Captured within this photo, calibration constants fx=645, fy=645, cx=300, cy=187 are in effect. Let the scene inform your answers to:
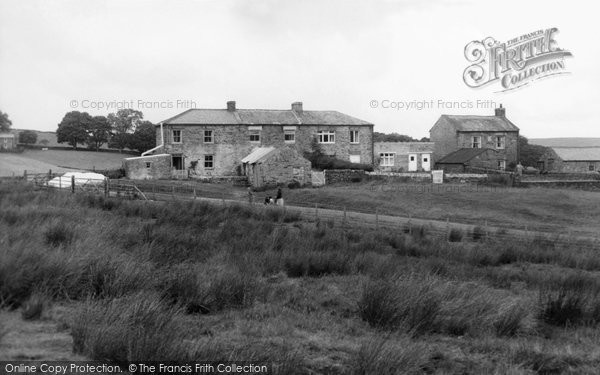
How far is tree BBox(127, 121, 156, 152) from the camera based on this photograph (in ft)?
253

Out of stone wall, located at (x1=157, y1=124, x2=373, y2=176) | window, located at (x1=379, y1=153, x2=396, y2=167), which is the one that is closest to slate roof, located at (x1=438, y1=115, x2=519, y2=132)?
window, located at (x1=379, y1=153, x2=396, y2=167)

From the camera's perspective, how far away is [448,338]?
23.1ft

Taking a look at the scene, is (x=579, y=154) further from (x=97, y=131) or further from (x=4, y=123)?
(x=4, y=123)

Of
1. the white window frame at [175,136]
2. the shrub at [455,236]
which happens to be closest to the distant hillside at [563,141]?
the white window frame at [175,136]

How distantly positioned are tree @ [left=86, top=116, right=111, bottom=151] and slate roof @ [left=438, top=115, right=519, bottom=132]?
41.4 meters

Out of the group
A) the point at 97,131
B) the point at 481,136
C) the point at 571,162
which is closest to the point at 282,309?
the point at 481,136

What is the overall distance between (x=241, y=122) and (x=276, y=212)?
98.4 feet

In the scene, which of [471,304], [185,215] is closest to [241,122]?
[185,215]

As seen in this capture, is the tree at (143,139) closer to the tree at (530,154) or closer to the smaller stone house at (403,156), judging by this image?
the smaller stone house at (403,156)

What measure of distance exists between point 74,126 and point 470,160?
48.8 m

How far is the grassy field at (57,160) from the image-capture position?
59.8m

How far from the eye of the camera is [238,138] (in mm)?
51969

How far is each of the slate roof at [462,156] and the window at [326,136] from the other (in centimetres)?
1161

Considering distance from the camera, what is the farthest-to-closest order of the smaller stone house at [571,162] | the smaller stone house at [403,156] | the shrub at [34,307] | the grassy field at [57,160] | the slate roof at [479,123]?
the smaller stone house at [571,162] → the slate roof at [479,123] → the grassy field at [57,160] → the smaller stone house at [403,156] → the shrub at [34,307]
